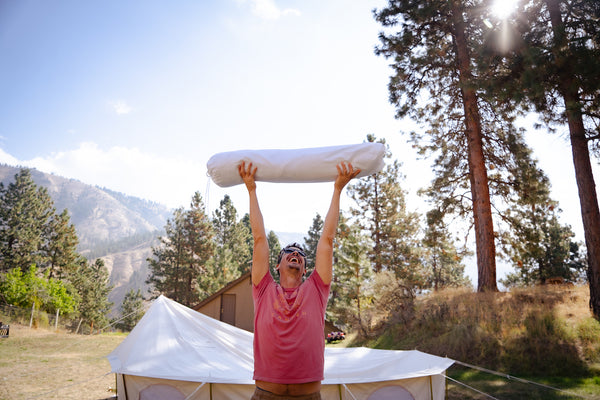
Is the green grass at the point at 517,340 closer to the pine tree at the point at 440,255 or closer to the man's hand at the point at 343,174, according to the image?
the pine tree at the point at 440,255

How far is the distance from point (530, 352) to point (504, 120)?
7.82 meters

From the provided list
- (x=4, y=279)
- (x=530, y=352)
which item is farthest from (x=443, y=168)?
(x=4, y=279)

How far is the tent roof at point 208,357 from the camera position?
5589 mm

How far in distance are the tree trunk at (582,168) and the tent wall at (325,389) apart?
5.18 m

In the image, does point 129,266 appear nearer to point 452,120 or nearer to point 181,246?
point 181,246

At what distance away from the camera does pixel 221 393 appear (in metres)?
5.55

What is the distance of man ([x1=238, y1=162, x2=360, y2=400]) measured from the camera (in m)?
1.81

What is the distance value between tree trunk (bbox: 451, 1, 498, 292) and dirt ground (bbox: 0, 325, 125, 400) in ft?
Answer: 34.7

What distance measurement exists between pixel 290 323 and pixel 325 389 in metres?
4.22

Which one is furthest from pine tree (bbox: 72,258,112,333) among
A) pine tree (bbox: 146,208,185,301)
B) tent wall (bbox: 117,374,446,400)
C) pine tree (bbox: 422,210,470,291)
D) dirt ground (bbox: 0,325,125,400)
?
tent wall (bbox: 117,374,446,400)

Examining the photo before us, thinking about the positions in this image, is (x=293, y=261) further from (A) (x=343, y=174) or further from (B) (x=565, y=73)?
(B) (x=565, y=73)

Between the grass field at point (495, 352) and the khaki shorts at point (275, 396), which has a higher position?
the khaki shorts at point (275, 396)

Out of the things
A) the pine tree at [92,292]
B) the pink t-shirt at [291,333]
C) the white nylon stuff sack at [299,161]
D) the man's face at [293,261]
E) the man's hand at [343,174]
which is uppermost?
the white nylon stuff sack at [299,161]

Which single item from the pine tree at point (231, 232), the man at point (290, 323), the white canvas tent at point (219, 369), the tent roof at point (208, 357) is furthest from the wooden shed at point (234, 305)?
the pine tree at point (231, 232)
